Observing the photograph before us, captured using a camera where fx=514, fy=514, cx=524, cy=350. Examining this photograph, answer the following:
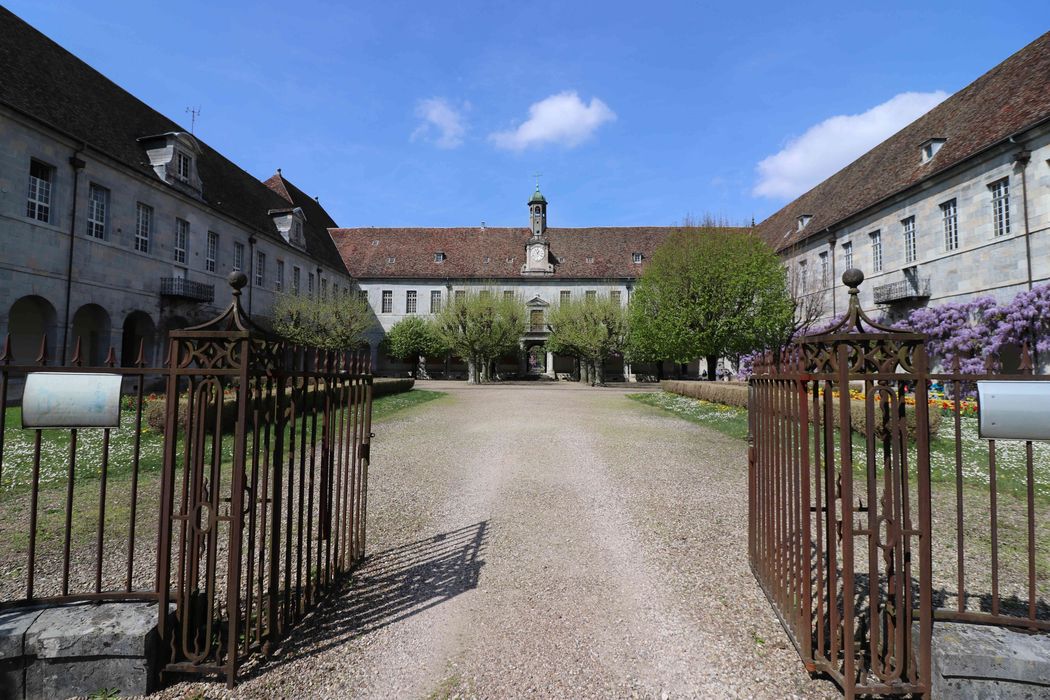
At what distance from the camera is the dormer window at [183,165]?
69.2 feet

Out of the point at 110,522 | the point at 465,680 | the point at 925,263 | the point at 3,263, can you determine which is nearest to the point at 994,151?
the point at 925,263

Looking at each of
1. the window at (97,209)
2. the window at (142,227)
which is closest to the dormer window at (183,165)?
the window at (142,227)

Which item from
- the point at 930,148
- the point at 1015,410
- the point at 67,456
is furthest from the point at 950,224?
the point at 67,456

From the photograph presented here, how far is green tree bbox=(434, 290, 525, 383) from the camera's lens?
32.0m

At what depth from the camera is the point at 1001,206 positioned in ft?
58.7

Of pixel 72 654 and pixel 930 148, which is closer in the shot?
pixel 72 654

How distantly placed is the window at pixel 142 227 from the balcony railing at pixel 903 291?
3046 cm

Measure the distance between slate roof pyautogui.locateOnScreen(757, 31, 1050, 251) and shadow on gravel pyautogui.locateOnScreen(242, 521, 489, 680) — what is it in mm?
21761

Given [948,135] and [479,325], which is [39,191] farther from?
[948,135]

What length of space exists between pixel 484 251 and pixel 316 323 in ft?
67.0

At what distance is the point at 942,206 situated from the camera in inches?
808

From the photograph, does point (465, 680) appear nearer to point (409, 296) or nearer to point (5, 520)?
point (5, 520)

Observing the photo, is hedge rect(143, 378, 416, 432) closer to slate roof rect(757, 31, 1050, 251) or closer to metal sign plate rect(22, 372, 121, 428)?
metal sign plate rect(22, 372, 121, 428)

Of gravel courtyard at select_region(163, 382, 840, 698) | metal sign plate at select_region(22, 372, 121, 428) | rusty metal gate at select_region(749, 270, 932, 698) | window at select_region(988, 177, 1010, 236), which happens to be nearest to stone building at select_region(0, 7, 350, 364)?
gravel courtyard at select_region(163, 382, 840, 698)
